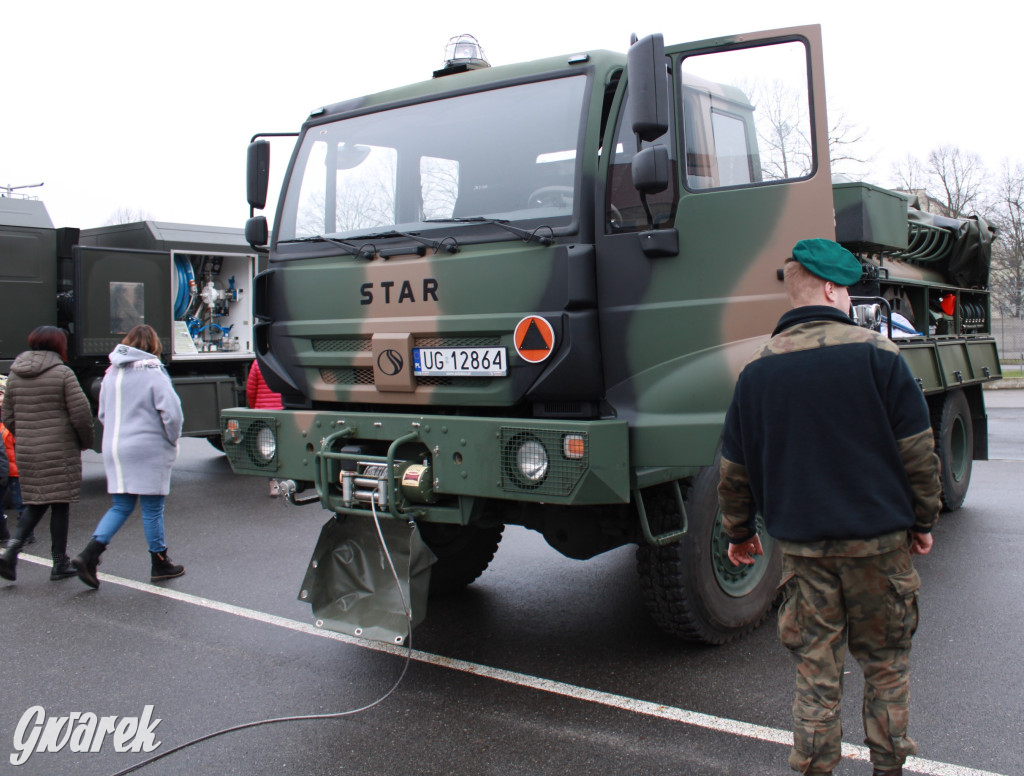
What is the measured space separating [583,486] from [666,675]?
1.13m

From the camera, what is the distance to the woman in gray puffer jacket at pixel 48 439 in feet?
20.1

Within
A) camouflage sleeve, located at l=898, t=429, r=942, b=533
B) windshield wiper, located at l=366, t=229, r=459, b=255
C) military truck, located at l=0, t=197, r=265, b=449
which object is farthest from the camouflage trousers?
military truck, located at l=0, t=197, r=265, b=449

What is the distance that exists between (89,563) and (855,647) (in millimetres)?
4764

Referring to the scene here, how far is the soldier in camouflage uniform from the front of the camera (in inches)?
109

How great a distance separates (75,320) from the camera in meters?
9.72

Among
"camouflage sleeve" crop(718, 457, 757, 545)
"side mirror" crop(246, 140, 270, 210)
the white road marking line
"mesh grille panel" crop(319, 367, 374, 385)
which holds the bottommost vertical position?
the white road marking line

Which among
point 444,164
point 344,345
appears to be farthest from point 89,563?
point 444,164

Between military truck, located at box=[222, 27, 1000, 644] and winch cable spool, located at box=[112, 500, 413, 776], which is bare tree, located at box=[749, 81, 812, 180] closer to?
military truck, located at box=[222, 27, 1000, 644]

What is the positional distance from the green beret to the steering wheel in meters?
1.38

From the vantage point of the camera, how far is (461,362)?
4.29 metres

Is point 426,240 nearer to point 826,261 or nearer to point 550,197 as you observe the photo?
point 550,197

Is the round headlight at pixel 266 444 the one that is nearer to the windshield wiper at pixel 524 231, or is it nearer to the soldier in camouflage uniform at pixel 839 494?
the windshield wiper at pixel 524 231

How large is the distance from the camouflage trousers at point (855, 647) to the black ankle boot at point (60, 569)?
16.6ft

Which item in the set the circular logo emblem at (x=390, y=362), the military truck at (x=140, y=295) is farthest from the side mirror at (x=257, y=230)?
the military truck at (x=140, y=295)
